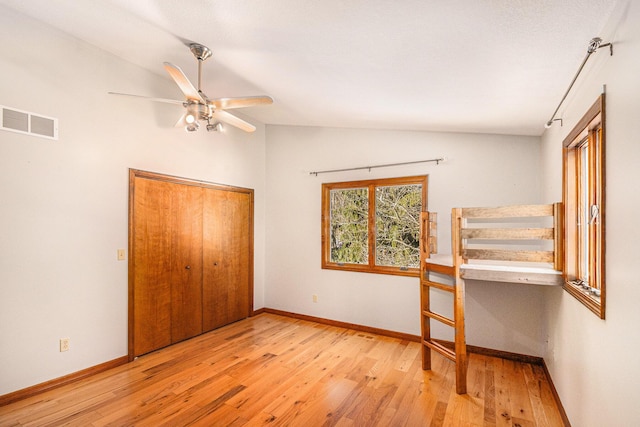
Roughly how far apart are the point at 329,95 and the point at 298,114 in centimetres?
111

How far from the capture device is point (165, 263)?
3.59m

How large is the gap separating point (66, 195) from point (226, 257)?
204 cm

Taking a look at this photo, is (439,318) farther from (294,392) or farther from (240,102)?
(240,102)

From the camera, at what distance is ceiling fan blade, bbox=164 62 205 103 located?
2.14 metres

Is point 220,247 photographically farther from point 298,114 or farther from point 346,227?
point 298,114

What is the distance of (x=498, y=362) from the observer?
3.28 meters

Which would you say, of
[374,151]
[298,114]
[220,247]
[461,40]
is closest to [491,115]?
[461,40]

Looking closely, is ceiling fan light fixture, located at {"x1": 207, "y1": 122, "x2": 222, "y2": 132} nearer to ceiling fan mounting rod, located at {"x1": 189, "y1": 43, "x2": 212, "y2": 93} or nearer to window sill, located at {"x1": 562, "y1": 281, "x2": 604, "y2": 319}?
ceiling fan mounting rod, located at {"x1": 189, "y1": 43, "x2": 212, "y2": 93}

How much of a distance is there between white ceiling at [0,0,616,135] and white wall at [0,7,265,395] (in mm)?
280

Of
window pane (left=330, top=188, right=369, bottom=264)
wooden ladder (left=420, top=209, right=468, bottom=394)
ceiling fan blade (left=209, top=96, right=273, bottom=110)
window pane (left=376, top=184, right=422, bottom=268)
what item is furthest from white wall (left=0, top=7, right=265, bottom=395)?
wooden ladder (left=420, top=209, right=468, bottom=394)

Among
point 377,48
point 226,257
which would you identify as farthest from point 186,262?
point 377,48

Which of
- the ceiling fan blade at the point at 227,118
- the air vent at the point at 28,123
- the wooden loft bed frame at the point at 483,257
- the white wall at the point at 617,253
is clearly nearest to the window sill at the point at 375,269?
the wooden loft bed frame at the point at 483,257

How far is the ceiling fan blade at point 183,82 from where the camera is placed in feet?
7.03

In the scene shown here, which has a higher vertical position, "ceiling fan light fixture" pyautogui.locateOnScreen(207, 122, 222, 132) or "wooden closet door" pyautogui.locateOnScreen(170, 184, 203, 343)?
"ceiling fan light fixture" pyautogui.locateOnScreen(207, 122, 222, 132)
